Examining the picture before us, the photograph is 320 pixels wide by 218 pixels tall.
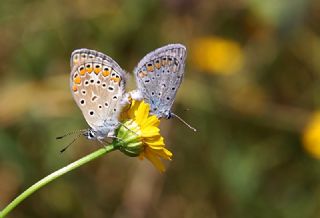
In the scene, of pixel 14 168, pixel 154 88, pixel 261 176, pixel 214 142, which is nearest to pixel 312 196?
pixel 261 176

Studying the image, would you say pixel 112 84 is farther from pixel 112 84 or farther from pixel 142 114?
pixel 142 114

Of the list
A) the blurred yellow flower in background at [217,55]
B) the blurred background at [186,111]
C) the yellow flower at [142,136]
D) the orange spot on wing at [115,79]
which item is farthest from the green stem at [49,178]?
the blurred yellow flower in background at [217,55]

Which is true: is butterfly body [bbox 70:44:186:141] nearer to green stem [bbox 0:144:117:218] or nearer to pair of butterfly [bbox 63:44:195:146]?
pair of butterfly [bbox 63:44:195:146]

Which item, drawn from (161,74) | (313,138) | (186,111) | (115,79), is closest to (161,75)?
(161,74)

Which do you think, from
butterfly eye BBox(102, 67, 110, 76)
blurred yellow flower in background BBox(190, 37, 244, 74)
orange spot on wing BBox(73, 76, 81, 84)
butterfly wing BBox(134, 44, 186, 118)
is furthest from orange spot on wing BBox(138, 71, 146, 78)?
blurred yellow flower in background BBox(190, 37, 244, 74)

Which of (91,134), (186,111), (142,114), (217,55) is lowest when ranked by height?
(186,111)

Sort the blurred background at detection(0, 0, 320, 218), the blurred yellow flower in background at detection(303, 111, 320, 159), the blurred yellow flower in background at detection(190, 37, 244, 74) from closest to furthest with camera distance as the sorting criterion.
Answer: the blurred background at detection(0, 0, 320, 218)
the blurred yellow flower in background at detection(303, 111, 320, 159)
the blurred yellow flower in background at detection(190, 37, 244, 74)
